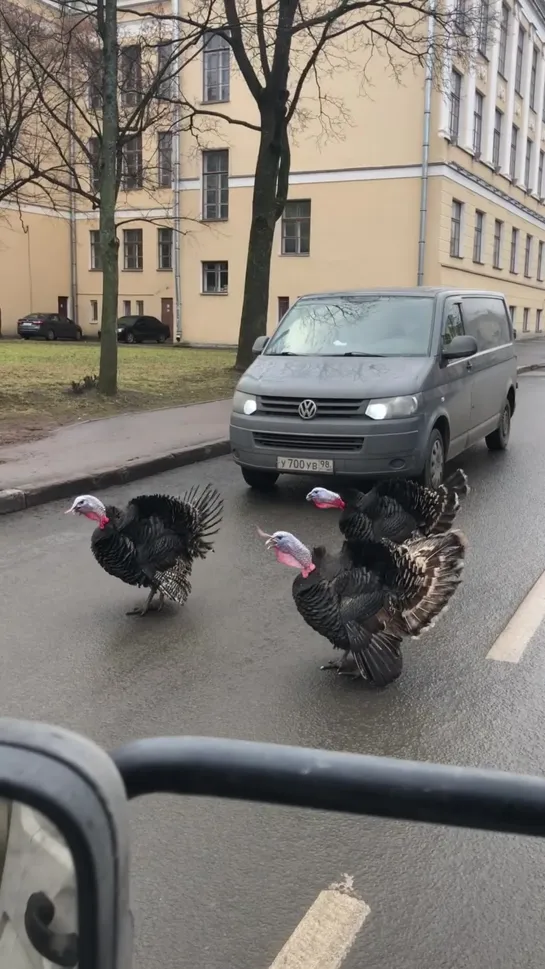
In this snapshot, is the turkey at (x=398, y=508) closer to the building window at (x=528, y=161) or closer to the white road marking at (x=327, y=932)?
the white road marking at (x=327, y=932)

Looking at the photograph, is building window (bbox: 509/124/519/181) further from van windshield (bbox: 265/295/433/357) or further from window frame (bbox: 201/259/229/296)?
van windshield (bbox: 265/295/433/357)

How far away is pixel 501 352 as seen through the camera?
415 inches

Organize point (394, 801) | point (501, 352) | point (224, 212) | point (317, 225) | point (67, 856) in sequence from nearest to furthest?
point (67, 856)
point (394, 801)
point (501, 352)
point (317, 225)
point (224, 212)

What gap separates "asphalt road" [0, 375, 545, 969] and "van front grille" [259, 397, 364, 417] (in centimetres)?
98

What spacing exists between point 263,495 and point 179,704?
4.55 m

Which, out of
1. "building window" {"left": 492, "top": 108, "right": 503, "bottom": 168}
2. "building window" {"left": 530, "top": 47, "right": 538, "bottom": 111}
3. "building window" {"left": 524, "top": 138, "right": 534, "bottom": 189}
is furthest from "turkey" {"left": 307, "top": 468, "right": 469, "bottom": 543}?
"building window" {"left": 530, "top": 47, "right": 538, "bottom": 111}

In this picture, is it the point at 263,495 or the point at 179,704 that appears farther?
the point at 263,495

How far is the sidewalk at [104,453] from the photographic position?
8.24 m

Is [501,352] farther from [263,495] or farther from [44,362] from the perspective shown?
[44,362]

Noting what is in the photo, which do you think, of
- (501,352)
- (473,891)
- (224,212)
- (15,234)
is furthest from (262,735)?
(15,234)

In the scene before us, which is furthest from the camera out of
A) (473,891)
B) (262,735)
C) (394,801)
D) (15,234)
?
(15,234)

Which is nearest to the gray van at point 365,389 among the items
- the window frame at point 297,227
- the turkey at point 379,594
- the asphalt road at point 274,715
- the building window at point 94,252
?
the asphalt road at point 274,715

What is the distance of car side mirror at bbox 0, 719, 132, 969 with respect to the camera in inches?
30.2

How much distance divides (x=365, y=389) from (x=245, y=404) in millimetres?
1166
